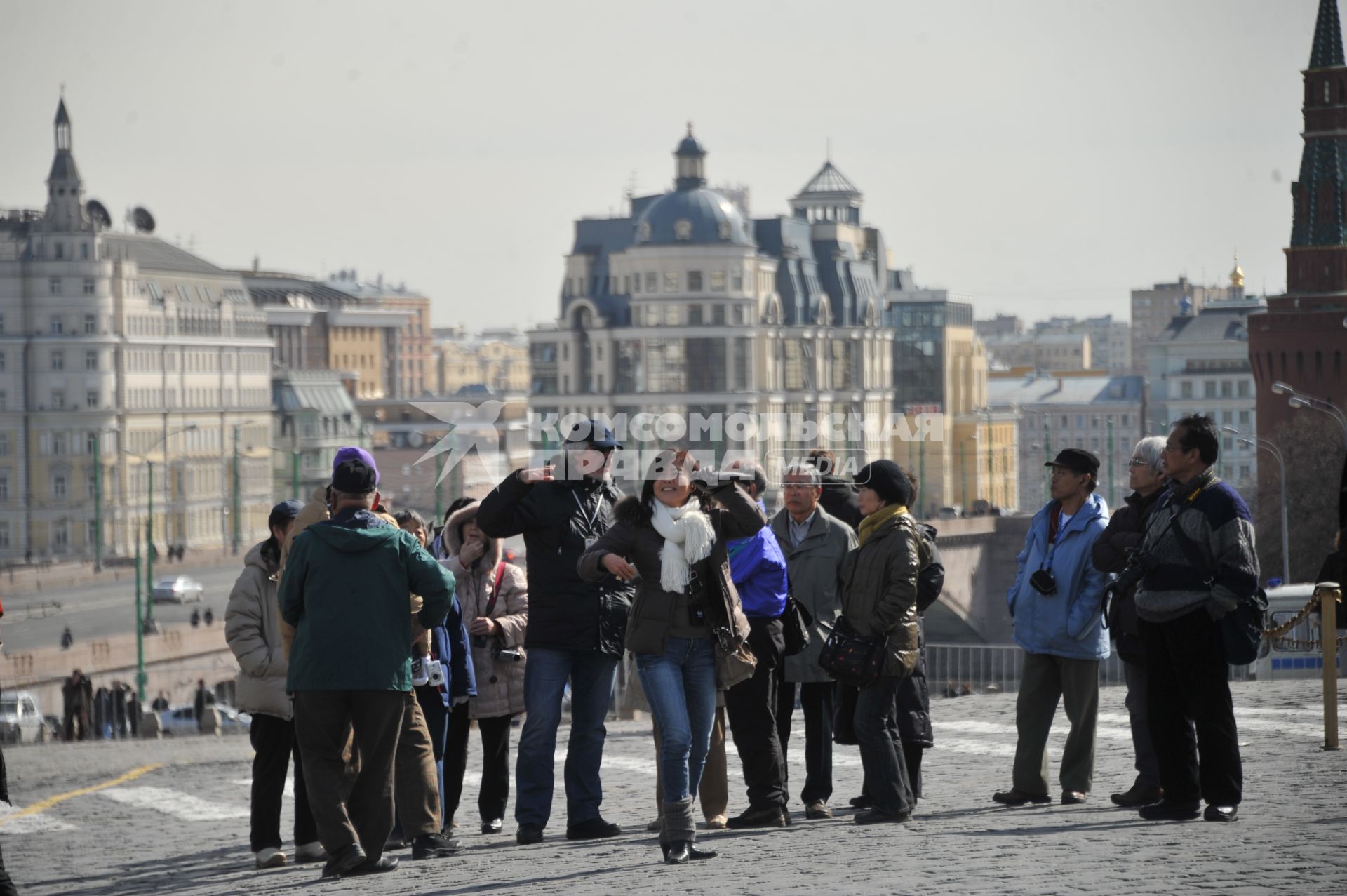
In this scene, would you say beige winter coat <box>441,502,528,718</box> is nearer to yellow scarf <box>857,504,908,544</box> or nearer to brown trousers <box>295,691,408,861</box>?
brown trousers <box>295,691,408,861</box>

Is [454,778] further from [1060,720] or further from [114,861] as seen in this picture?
[1060,720]

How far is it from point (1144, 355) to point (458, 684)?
19534 cm

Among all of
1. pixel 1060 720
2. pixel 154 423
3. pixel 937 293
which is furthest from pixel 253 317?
pixel 1060 720

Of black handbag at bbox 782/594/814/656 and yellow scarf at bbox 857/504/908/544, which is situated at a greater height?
yellow scarf at bbox 857/504/908/544

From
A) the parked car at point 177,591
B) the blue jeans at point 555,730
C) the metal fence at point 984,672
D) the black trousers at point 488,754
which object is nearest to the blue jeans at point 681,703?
the blue jeans at point 555,730

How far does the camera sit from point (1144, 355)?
200m

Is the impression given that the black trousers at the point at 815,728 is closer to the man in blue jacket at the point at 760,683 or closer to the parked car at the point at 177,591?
the man in blue jacket at the point at 760,683

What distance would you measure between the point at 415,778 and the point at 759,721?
57.6 inches

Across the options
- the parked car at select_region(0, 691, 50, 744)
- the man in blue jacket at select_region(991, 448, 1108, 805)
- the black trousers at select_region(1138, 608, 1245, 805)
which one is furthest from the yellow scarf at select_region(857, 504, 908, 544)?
the parked car at select_region(0, 691, 50, 744)

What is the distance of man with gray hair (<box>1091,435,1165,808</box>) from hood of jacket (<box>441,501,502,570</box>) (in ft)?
8.44

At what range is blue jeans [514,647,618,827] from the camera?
29.8 ft

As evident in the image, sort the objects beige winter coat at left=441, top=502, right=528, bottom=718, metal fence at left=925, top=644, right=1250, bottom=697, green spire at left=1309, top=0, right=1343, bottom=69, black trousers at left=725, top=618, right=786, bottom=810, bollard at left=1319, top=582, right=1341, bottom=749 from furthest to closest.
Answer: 1. green spire at left=1309, top=0, right=1343, bottom=69
2. metal fence at left=925, top=644, right=1250, bottom=697
3. bollard at left=1319, top=582, right=1341, bottom=749
4. beige winter coat at left=441, top=502, right=528, bottom=718
5. black trousers at left=725, top=618, right=786, bottom=810

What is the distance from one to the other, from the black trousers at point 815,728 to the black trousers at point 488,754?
3.98ft

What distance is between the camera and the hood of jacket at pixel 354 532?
8.17 meters
